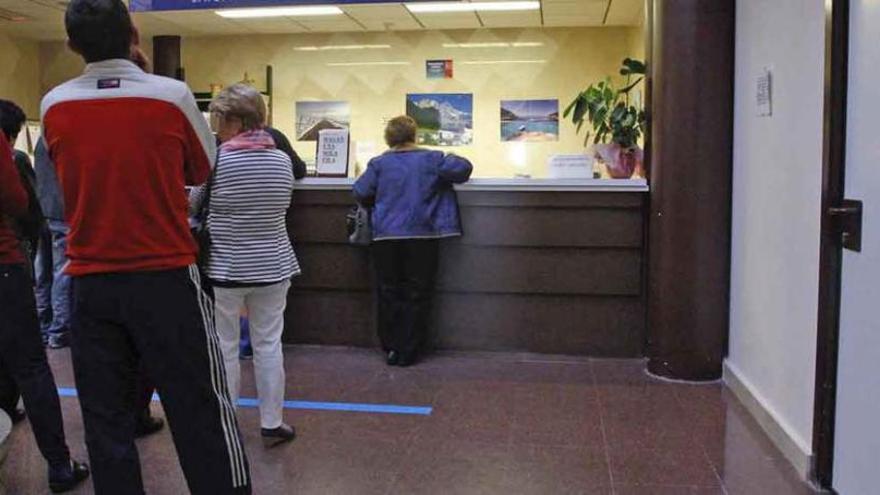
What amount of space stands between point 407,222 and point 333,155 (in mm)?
856

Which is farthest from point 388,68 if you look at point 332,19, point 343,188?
point 343,188

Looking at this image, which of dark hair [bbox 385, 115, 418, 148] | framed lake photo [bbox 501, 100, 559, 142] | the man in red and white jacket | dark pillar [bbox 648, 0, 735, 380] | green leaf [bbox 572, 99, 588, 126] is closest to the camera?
the man in red and white jacket

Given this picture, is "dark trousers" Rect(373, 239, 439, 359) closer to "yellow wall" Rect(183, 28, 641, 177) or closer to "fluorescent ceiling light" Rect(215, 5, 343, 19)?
"fluorescent ceiling light" Rect(215, 5, 343, 19)

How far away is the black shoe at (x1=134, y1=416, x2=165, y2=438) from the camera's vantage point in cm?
344

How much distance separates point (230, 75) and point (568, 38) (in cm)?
402

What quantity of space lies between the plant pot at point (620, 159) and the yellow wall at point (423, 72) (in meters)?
4.62

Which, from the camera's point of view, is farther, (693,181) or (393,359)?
(393,359)

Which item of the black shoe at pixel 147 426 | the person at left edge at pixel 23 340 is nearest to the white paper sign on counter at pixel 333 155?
the black shoe at pixel 147 426

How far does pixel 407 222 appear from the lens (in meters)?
4.57

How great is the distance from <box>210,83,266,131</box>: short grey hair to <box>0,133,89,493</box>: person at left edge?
726mm

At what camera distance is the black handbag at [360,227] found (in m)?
4.73

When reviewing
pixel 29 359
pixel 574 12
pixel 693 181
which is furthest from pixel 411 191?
pixel 574 12

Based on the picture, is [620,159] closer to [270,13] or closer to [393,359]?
[393,359]

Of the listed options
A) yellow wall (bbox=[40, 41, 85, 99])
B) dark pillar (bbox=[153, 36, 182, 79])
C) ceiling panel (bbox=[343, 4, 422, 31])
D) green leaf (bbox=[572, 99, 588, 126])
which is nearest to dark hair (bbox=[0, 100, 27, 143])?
green leaf (bbox=[572, 99, 588, 126])
